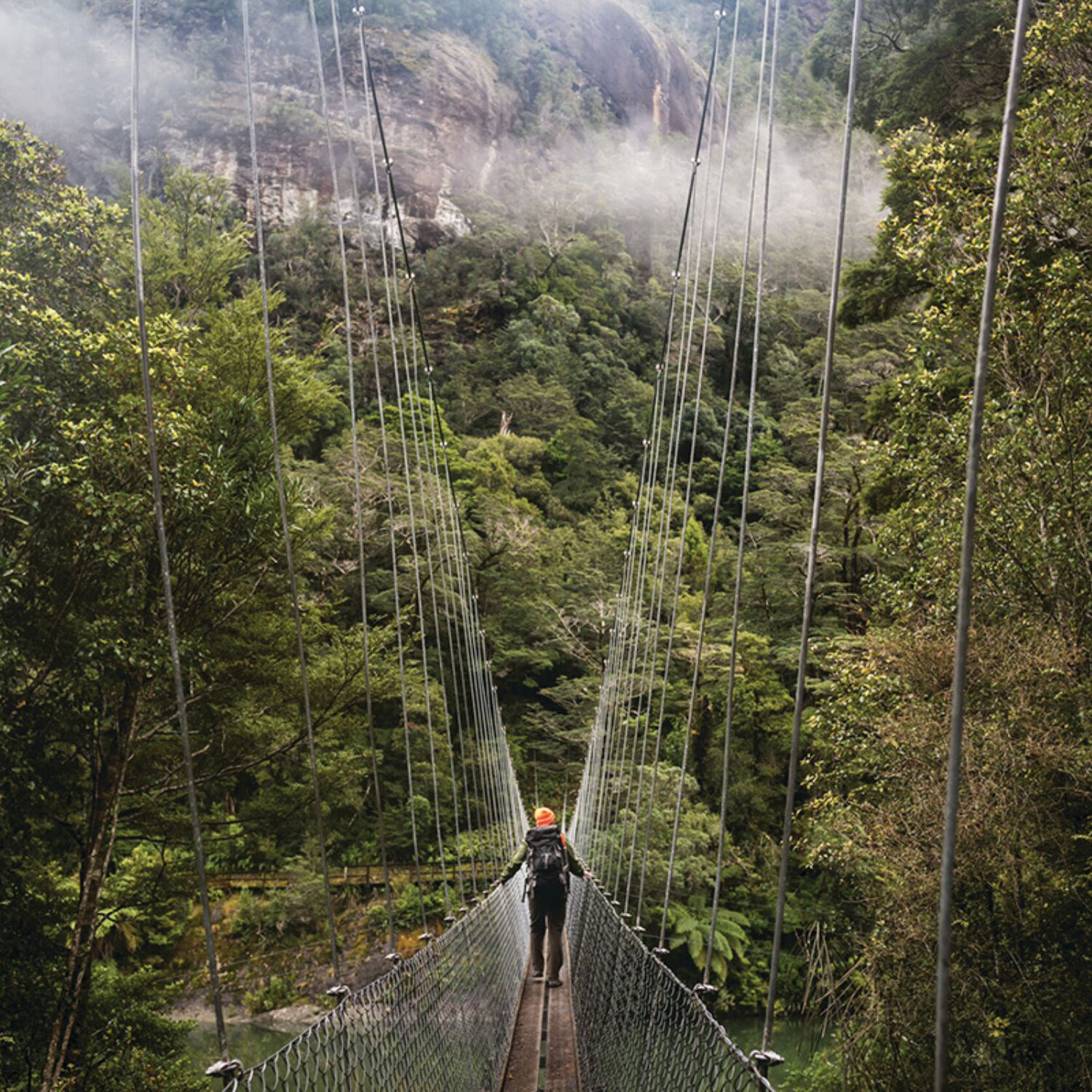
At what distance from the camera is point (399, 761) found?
34.8ft

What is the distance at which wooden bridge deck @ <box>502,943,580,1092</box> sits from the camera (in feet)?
8.79

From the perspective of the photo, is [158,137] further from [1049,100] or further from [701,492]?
[1049,100]

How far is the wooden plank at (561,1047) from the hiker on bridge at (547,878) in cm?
18

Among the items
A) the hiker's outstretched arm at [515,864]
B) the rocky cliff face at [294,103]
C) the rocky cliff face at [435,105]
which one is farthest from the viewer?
the rocky cliff face at [435,105]

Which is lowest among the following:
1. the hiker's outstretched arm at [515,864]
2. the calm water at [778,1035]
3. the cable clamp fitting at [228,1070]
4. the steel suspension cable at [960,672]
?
the calm water at [778,1035]

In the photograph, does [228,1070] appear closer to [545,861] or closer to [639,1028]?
[639,1028]

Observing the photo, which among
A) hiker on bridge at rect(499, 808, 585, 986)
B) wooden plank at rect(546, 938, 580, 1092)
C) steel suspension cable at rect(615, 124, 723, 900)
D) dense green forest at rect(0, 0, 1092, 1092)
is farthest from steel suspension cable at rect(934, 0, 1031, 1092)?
dense green forest at rect(0, 0, 1092, 1092)

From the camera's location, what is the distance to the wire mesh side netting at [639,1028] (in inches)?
62.2

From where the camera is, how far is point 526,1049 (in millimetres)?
3107

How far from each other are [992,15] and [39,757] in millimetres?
6459

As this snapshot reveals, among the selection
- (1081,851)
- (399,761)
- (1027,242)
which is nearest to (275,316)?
(399,761)

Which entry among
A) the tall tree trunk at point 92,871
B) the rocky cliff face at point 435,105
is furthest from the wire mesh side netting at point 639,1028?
the rocky cliff face at point 435,105

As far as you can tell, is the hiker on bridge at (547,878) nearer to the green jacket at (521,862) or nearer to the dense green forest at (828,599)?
the green jacket at (521,862)

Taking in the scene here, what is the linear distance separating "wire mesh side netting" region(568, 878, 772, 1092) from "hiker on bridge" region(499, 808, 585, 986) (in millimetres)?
149
